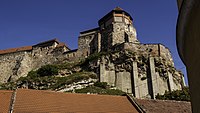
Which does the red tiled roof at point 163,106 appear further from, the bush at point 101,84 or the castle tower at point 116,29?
the castle tower at point 116,29

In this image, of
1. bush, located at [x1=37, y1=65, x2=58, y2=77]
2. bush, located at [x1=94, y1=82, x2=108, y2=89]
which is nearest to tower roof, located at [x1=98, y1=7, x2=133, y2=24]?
bush, located at [x1=37, y1=65, x2=58, y2=77]

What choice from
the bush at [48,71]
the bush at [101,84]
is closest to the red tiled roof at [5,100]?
the bush at [101,84]

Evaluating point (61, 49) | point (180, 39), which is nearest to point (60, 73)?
point (61, 49)

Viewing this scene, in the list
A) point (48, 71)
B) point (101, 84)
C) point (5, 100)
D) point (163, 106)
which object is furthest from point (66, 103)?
point (48, 71)

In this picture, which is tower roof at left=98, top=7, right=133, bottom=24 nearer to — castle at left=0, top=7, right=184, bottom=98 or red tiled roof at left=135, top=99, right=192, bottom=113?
castle at left=0, top=7, right=184, bottom=98

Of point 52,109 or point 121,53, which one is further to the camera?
point 121,53

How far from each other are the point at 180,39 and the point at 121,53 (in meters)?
41.6

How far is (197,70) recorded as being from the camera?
4.86m

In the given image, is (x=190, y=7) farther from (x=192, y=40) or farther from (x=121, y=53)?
(x=121, y=53)

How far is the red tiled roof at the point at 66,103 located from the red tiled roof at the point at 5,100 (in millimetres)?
419

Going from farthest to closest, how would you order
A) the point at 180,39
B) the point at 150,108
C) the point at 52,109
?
the point at 150,108, the point at 52,109, the point at 180,39

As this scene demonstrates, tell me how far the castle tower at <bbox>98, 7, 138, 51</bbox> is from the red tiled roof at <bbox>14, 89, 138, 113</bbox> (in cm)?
3276

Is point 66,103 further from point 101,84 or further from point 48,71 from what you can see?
point 48,71

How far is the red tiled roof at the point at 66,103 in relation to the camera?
1552cm
